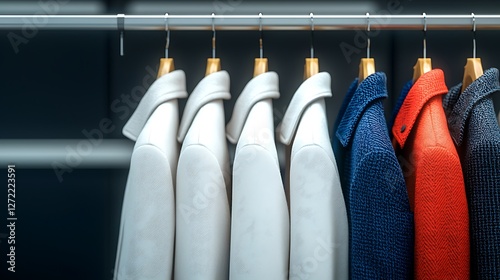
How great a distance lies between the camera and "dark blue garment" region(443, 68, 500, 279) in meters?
0.88

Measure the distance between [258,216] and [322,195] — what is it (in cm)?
11

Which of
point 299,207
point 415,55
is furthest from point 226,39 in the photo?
point 299,207

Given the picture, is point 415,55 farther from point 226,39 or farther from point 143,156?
point 143,156

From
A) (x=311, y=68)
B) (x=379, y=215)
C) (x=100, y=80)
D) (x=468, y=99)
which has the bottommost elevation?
(x=379, y=215)

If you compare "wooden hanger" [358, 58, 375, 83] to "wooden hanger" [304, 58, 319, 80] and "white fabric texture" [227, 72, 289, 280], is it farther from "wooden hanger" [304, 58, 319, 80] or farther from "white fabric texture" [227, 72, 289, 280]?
"white fabric texture" [227, 72, 289, 280]

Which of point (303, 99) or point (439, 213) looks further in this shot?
point (303, 99)

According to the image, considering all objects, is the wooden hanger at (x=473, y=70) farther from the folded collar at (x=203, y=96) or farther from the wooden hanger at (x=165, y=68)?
the wooden hanger at (x=165, y=68)

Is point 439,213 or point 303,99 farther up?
point 303,99

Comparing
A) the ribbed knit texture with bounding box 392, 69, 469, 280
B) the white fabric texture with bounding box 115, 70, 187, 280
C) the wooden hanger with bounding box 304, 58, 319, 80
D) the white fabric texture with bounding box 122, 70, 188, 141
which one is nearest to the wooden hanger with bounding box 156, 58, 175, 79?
the white fabric texture with bounding box 122, 70, 188, 141

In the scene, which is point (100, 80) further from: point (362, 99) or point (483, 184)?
point (483, 184)

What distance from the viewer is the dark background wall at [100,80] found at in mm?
1426

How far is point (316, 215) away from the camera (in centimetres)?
93

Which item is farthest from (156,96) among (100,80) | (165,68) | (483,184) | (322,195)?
(483,184)

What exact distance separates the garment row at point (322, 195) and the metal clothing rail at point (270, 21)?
13 cm
